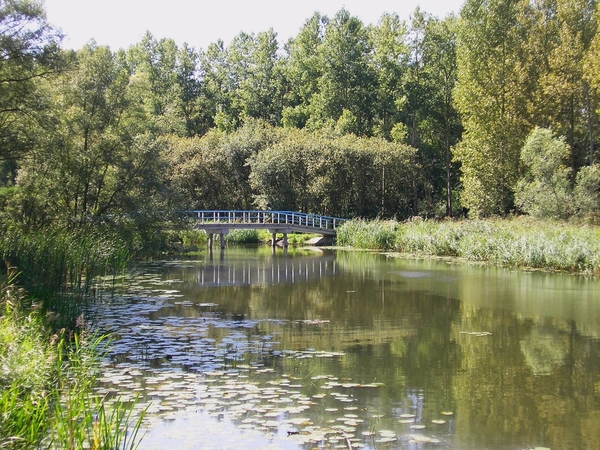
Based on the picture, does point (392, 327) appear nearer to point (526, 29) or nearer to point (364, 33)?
point (526, 29)

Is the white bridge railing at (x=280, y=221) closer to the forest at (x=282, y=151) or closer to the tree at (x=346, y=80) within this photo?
the forest at (x=282, y=151)

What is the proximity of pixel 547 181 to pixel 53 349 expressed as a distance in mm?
29399

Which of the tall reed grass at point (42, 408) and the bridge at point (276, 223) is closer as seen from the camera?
the tall reed grass at point (42, 408)

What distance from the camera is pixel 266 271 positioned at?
25.3 m

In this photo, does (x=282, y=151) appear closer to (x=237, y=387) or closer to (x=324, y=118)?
(x=324, y=118)

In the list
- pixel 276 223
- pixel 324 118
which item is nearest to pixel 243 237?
pixel 276 223

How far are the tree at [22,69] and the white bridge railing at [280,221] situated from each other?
18.1 meters

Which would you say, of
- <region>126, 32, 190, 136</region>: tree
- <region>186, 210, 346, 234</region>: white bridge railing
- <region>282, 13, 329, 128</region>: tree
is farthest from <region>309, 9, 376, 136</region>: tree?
<region>126, 32, 190, 136</region>: tree

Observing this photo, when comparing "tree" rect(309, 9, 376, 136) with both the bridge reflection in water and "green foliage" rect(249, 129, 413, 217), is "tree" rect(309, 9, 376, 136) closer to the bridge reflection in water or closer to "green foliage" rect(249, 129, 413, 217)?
"green foliage" rect(249, 129, 413, 217)

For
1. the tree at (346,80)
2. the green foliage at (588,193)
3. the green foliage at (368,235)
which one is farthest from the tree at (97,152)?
the tree at (346,80)

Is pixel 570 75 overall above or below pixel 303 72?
below

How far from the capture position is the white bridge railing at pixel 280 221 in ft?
129

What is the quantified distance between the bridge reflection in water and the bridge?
25.4 ft

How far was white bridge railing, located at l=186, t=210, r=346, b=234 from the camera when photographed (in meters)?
39.3
